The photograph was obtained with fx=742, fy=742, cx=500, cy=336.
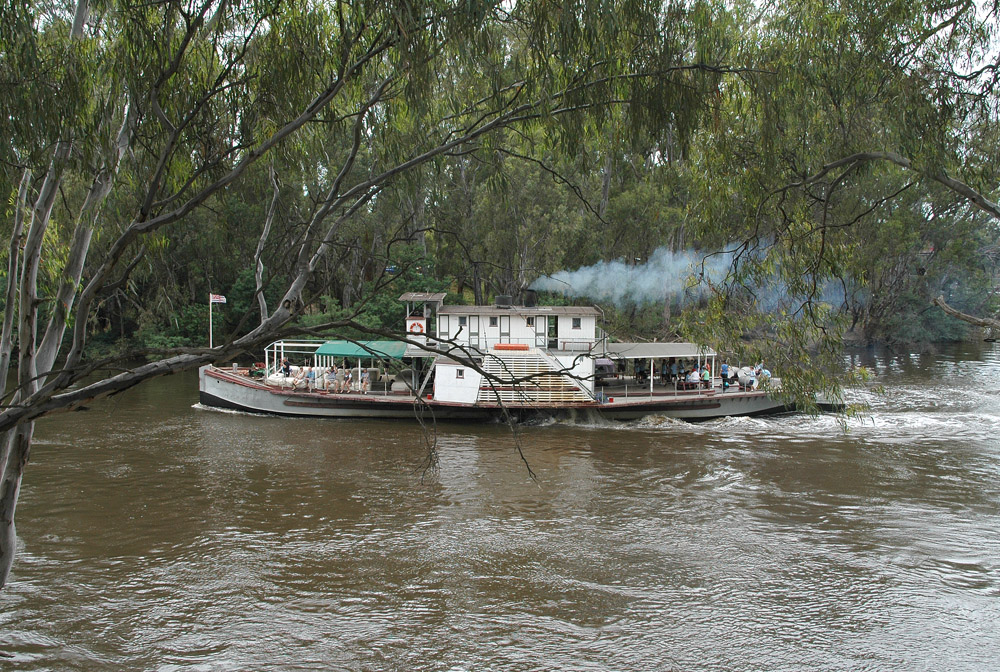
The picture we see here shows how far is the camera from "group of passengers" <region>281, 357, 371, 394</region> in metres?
21.1

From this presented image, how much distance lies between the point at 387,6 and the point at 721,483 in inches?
453

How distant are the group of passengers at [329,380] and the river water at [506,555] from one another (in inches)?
159

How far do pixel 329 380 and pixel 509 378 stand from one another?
210 inches

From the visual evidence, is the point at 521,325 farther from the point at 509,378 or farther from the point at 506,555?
the point at 506,555

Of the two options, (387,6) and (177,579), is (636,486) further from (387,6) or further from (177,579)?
(387,6)

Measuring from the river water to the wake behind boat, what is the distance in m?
2.67

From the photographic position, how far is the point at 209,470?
14570 mm

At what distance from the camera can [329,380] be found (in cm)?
2162

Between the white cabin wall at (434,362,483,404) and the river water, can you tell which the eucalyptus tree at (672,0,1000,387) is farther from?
the white cabin wall at (434,362,483,404)

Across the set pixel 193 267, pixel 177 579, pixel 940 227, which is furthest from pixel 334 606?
pixel 940 227

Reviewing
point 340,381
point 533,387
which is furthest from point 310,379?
point 533,387

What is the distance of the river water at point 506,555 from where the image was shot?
25.8 feet

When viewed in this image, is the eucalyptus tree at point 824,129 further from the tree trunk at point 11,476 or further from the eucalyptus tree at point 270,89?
the tree trunk at point 11,476

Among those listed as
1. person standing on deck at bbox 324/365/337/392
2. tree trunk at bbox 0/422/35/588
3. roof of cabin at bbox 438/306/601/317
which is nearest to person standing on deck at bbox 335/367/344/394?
person standing on deck at bbox 324/365/337/392
